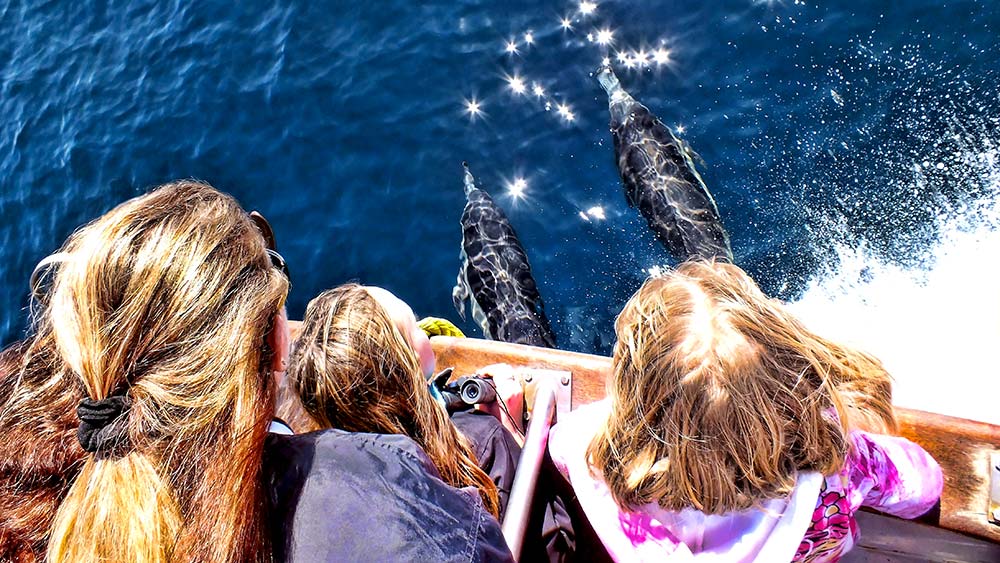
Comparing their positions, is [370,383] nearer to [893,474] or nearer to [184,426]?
[184,426]

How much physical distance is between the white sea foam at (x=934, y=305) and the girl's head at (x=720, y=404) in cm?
274

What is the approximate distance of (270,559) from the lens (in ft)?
5.77

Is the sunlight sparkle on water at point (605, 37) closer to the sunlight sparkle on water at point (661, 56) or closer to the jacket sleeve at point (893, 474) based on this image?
the sunlight sparkle on water at point (661, 56)

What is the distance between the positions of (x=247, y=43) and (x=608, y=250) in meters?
5.49

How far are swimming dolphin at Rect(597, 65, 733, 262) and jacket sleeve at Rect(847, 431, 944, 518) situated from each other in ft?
9.55

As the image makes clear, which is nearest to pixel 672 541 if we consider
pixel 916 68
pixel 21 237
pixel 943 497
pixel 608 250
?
pixel 943 497

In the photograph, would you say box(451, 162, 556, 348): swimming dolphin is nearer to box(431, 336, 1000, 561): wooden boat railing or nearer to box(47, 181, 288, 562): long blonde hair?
box(431, 336, 1000, 561): wooden boat railing

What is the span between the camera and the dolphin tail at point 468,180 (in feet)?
21.9

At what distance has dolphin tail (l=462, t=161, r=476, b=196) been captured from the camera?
6.67 metres

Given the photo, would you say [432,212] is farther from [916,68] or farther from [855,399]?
[855,399]

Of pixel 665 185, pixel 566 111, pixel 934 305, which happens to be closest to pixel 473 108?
pixel 566 111

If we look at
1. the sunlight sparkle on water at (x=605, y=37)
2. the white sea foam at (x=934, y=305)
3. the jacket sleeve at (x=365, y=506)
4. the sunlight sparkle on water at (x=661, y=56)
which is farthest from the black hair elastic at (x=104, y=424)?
the sunlight sparkle on water at (x=605, y=37)

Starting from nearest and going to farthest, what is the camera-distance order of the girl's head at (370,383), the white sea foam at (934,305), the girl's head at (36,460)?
the girl's head at (36,460) → the girl's head at (370,383) → the white sea foam at (934,305)

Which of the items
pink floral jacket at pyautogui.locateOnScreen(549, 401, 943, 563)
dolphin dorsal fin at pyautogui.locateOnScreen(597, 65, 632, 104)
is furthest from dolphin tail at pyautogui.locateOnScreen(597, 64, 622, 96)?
pink floral jacket at pyautogui.locateOnScreen(549, 401, 943, 563)
